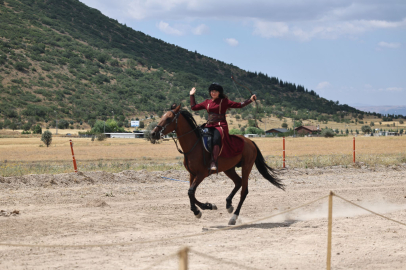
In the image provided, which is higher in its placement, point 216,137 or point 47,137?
point 216,137

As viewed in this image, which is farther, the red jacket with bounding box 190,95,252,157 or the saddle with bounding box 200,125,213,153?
the red jacket with bounding box 190,95,252,157

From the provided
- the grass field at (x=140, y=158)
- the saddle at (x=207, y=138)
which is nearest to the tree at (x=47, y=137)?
the grass field at (x=140, y=158)

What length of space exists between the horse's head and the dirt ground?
196 centimetres

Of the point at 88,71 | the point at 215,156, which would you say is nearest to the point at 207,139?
the point at 215,156

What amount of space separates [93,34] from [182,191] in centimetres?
16572

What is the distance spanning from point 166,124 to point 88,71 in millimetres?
122538

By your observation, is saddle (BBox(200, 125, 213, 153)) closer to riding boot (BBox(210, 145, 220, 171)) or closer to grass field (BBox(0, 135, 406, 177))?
riding boot (BBox(210, 145, 220, 171))

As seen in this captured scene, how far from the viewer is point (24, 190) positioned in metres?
14.9

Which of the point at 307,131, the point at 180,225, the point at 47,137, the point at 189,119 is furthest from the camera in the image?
the point at 307,131

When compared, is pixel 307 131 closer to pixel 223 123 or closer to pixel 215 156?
pixel 223 123

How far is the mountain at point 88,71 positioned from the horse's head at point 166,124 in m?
84.6

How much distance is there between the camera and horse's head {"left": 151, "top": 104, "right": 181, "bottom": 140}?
9.13 metres

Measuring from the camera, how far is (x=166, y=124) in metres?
9.41

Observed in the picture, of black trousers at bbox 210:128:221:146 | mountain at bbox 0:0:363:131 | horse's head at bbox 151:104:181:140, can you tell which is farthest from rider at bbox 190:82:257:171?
mountain at bbox 0:0:363:131
